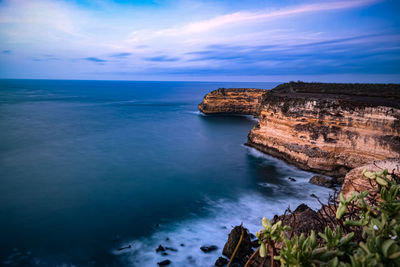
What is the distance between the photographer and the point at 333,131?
18.8 m

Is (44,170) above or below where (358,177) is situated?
A: below

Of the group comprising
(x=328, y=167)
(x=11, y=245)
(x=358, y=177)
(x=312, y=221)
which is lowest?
(x=11, y=245)

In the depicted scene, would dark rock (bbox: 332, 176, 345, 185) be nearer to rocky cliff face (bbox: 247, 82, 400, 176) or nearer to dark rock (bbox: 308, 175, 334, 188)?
dark rock (bbox: 308, 175, 334, 188)

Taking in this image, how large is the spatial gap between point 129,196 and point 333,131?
52.1 ft

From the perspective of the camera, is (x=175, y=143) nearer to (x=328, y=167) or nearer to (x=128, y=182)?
(x=128, y=182)

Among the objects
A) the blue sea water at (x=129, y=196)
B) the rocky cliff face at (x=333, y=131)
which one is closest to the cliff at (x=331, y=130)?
the rocky cliff face at (x=333, y=131)

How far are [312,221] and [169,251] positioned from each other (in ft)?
22.9

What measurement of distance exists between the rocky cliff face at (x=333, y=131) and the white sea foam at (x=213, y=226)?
8.41ft

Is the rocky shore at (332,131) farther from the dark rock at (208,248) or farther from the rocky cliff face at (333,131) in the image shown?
the dark rock at (208,248)

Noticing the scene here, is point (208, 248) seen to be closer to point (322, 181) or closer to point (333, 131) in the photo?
point (322, 181)

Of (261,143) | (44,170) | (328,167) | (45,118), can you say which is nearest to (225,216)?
(328,167)

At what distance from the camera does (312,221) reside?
6.21 meters

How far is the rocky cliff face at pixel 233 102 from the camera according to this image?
5091 cm

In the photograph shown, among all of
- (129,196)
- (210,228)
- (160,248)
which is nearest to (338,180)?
(210,228)
